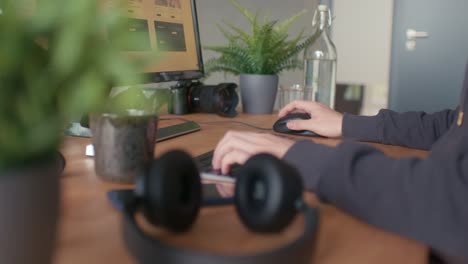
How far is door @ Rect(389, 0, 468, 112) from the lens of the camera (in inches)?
111

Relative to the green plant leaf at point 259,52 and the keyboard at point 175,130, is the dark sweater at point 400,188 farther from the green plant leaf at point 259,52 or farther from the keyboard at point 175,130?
the green plant leaf at point 259,52

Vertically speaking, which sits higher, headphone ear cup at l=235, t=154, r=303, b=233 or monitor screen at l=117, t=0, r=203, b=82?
monitor screen at l=117, t=0, r=203, b=82

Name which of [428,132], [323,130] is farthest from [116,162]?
[428,132]

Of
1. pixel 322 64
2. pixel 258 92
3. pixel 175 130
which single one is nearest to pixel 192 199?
pixel 175 130

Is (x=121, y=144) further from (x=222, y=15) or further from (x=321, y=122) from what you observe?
(x=222, y=15)

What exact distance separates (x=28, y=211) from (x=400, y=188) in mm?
369

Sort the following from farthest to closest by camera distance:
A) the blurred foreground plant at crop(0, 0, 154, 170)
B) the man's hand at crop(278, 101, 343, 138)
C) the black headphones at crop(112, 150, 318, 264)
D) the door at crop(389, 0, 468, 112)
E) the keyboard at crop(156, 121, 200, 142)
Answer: the door at crop(389, 0, 468, 112)
the man's hand at crop(278, 101, 343, 138)
the keyboard at crop(156, 121, 200, 142)
the black headphones at crop(112, 150, 318, 264)
the blurred foreground plant at crop(0, 0, 154, 170)

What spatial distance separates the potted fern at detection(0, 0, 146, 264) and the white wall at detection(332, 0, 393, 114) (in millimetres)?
3189

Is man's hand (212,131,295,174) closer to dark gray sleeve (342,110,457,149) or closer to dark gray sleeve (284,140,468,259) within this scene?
dark gray sleeve (284,140,468,259)

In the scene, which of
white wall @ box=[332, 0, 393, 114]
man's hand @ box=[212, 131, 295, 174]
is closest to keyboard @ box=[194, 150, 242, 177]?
man's hand @ box=[212, 131, 295, 174]

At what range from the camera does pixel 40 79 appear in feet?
0.74

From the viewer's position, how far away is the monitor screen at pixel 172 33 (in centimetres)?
104

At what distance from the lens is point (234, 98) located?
1366mm

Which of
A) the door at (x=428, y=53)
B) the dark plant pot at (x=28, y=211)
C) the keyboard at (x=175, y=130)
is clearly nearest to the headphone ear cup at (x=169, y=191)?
the dark plant pot at (x=28, y=211)
